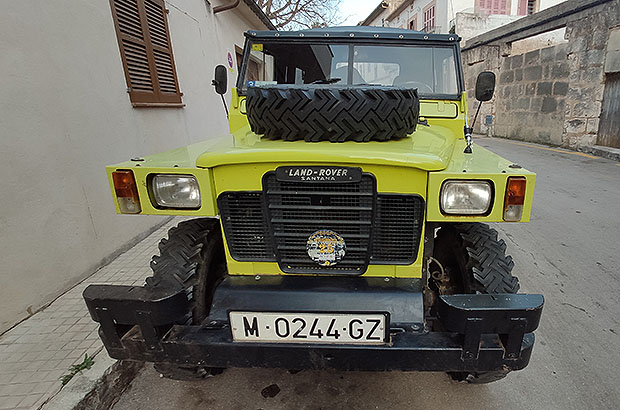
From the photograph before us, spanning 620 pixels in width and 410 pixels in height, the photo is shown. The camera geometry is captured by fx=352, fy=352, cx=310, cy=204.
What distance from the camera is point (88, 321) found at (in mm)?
2666

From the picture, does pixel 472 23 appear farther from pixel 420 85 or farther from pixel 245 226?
pixel 245 226

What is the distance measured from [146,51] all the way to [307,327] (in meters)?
4.28

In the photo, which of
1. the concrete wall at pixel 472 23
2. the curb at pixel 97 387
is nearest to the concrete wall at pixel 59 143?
the curb at pixel 97 387

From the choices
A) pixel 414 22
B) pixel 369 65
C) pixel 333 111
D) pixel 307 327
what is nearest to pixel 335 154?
pixel 333 111

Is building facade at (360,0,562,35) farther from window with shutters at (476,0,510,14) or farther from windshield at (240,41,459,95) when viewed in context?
windshield at (240,41,459,95)

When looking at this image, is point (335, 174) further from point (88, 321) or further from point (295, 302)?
point (88, 321)

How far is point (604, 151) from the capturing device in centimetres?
873

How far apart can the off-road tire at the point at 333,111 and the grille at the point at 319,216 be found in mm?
276

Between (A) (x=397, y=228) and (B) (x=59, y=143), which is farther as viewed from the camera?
(B) (x=59, y=143)

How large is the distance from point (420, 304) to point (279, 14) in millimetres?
17345

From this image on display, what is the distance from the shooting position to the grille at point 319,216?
166 cm

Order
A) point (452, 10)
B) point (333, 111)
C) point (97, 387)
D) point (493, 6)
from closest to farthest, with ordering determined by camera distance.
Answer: point (333, 111), point (97, 387), point (452, 10), point (493, 6)

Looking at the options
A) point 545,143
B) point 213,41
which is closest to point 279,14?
point 213,41

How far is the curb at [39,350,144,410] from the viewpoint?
6.45 ft
